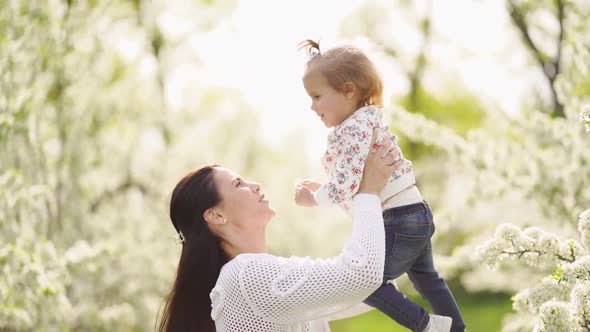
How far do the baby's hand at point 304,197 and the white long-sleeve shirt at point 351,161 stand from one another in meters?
0.10

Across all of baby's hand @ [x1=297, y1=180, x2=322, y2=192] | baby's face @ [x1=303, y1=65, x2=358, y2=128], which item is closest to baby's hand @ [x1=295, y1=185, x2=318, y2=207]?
baby's hand @ [x1=297, y1=180, x2=322, y2=192]

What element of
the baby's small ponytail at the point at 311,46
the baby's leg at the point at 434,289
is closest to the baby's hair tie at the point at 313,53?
the baby's small ponytail at the point at 311,46

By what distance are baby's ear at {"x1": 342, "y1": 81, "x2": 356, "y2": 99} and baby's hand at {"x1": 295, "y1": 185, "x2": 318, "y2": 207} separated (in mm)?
469

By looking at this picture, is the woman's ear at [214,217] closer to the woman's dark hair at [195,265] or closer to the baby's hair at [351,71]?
the woman's dark hair at [195,265]

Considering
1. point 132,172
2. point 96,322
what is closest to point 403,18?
point 132,172

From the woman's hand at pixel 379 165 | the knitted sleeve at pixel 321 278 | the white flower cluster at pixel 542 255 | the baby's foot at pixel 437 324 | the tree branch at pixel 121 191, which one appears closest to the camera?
the knitted sleeve at pixel 321 278

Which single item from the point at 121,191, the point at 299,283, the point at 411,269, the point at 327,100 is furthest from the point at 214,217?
the point at 121,191

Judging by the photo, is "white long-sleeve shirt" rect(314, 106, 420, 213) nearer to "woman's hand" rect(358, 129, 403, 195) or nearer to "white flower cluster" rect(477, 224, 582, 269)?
"woman's hand" rect(358, 129, 403, 195)

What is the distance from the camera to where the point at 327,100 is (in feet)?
10.6

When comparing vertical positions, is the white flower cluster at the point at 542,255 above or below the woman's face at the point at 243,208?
below

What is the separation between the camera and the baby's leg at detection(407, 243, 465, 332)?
3.27 metres

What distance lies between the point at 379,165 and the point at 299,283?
625 mm

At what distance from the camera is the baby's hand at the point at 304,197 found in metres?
3.28

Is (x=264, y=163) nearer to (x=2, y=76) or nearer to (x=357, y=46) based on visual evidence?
(x=2, y=76)
